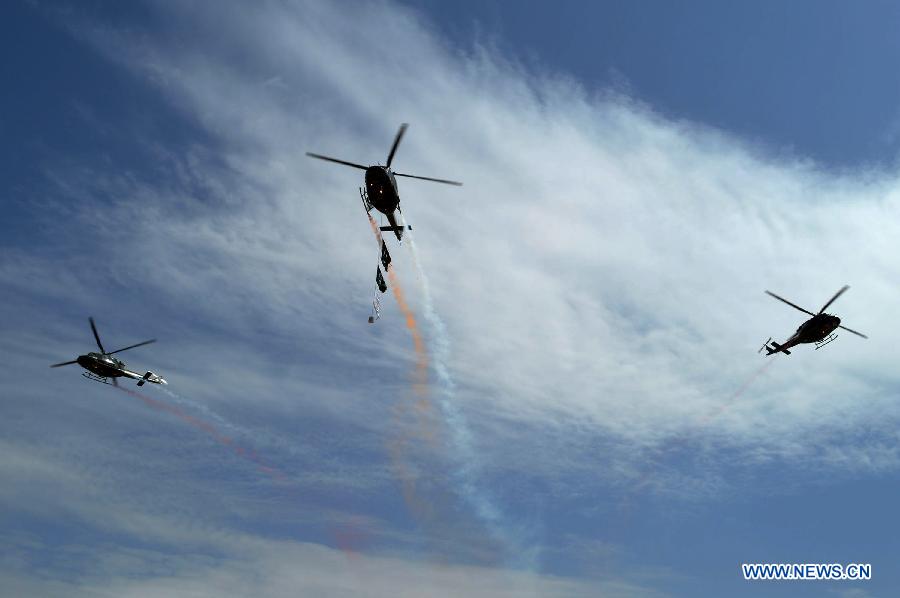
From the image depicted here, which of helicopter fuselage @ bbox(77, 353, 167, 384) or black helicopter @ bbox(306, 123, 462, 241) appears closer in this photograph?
black helicopter @ bbox(306, 123, 462, 241)

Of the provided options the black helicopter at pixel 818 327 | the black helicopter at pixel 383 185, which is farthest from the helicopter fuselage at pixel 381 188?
the black helicopter at pixel 818 327

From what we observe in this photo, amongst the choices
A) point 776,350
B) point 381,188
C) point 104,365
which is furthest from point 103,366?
point 776,350

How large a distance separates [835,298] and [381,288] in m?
65.7

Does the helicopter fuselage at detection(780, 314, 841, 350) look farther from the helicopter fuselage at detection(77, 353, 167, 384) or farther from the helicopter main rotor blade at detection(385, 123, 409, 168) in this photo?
the helicopter fuselage at detection(77, 353, 167, 384)

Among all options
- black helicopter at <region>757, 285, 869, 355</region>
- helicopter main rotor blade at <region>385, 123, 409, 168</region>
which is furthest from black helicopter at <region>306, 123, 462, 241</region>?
black helicopter at <region>757, 285, 869, 355</region>

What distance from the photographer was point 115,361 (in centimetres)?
10406

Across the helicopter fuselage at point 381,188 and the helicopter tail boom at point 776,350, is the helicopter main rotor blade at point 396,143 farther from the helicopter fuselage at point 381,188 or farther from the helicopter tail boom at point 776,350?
the helicopter tail boom at point 776,350

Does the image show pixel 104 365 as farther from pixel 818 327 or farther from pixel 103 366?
pixel 818 327

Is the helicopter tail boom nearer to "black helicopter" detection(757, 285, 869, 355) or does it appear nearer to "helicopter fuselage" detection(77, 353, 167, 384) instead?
"black helicopter" detection(757, 285, 869, 355)

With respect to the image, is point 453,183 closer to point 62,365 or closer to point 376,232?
point 376,232

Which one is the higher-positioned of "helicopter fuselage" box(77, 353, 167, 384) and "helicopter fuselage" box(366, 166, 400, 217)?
"helicopter fuselage" box(366, 166, 400, 217)

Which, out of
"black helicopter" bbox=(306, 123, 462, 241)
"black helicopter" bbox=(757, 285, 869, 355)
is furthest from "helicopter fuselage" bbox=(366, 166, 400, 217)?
"black helicopter" bbox=(757, 285, 869, 355)

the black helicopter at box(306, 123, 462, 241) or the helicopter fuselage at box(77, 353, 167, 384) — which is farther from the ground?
the black helicopter at box(306, 123, 462, 241)

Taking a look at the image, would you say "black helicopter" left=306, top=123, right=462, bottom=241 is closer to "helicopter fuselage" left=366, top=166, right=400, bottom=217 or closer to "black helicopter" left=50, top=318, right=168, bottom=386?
"helicopter fuselage" left=366, top=166, right=400, bottom=217
